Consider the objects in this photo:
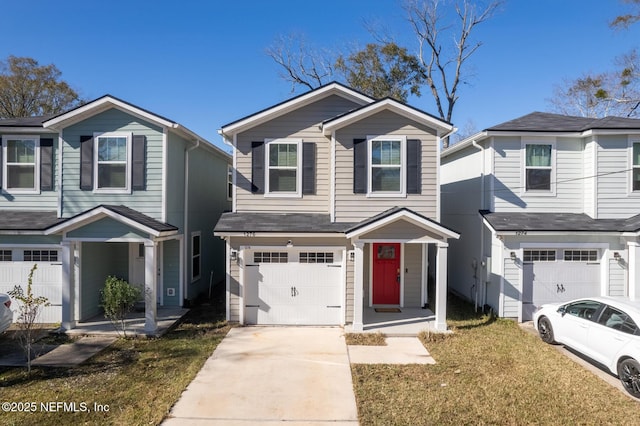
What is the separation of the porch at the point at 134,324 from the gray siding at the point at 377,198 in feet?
17.5

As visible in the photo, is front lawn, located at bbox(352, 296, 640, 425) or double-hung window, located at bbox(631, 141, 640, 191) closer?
front lawn, located at bbox(352, 296, 640, 425)

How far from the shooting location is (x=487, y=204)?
11.0 meters

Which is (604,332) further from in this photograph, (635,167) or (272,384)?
(635,167)

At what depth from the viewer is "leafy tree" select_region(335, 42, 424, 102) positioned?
2247cm

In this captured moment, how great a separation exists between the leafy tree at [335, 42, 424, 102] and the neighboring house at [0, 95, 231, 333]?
14327 mm

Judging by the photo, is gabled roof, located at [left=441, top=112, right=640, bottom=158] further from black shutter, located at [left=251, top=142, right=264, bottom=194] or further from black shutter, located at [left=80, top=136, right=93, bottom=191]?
black shutter, located at [left=80, top=136, right=93, bottom=191]

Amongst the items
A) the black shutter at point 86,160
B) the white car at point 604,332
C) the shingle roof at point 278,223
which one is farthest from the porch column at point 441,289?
the black shutter at point 86,160

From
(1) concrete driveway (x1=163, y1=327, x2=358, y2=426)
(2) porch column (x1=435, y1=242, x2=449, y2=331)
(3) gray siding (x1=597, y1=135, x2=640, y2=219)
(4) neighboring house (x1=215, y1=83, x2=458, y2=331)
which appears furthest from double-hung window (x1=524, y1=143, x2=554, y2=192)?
(1) concrete driveway (x1=163, y1=327, x2=358, y2=426)

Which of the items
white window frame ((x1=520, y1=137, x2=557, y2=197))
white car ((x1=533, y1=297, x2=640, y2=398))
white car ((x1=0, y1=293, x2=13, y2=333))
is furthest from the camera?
white window frame ((x1=520, y1=137, x2=557, y2=197))

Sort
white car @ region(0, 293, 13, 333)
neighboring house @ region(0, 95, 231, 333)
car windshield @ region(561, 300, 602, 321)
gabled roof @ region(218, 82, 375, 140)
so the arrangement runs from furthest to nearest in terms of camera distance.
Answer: gabled roof @ region(218, 82, 375, 140)
neighboring house @ region(0, 95, 231, 333)
white car @ region(0, 293, 13, 333)
car windshield @ region(561, 300, 602, 321)

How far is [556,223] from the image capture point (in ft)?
33.6

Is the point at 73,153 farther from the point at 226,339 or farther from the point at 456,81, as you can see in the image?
the point at 456,81

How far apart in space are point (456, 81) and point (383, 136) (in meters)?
15.7

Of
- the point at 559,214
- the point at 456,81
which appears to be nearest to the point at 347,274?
the point at 559,214
